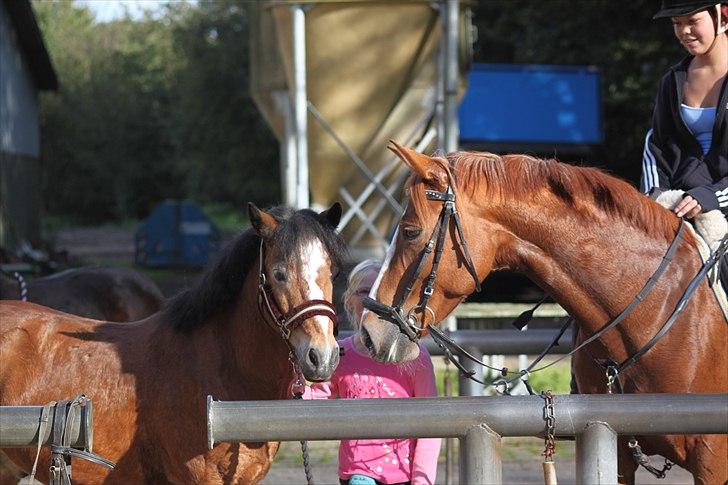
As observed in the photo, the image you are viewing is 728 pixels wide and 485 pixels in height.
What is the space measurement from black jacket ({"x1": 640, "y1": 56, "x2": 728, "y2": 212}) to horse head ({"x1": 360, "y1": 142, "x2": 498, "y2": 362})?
93 centimetres

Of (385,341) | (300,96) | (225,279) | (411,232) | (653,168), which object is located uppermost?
(300,96)

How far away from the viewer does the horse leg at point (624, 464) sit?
361 centimetres

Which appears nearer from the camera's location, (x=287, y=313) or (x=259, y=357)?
(x=287, y=313)

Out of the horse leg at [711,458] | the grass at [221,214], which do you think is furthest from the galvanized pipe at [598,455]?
the grass at [221,214]

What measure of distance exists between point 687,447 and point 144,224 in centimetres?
2588

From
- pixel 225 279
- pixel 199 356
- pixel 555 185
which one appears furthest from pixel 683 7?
pixel 199 356

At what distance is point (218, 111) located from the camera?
31.6 meters

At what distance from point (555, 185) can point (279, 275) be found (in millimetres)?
1221

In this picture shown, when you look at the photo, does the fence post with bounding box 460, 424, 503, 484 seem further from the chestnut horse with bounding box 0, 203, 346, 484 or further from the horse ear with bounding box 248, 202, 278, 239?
the horse ear with bounding box 248, 202, 278, 239

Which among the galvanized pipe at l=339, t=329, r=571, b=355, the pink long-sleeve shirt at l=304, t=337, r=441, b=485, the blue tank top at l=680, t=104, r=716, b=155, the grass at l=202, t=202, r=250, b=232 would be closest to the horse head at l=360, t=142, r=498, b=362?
the pink long-sleeve shirt at l=304, t=337, r=441, b=485

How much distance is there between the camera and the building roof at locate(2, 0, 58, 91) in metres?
22.5

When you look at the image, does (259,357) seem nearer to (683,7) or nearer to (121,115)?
(683,7)

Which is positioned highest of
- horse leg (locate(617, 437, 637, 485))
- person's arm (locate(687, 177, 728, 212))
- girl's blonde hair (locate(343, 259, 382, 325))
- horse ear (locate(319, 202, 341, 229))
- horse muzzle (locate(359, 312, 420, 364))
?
person's arm (locate(687, 177, 728, 212))

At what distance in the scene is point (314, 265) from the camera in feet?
13.3
